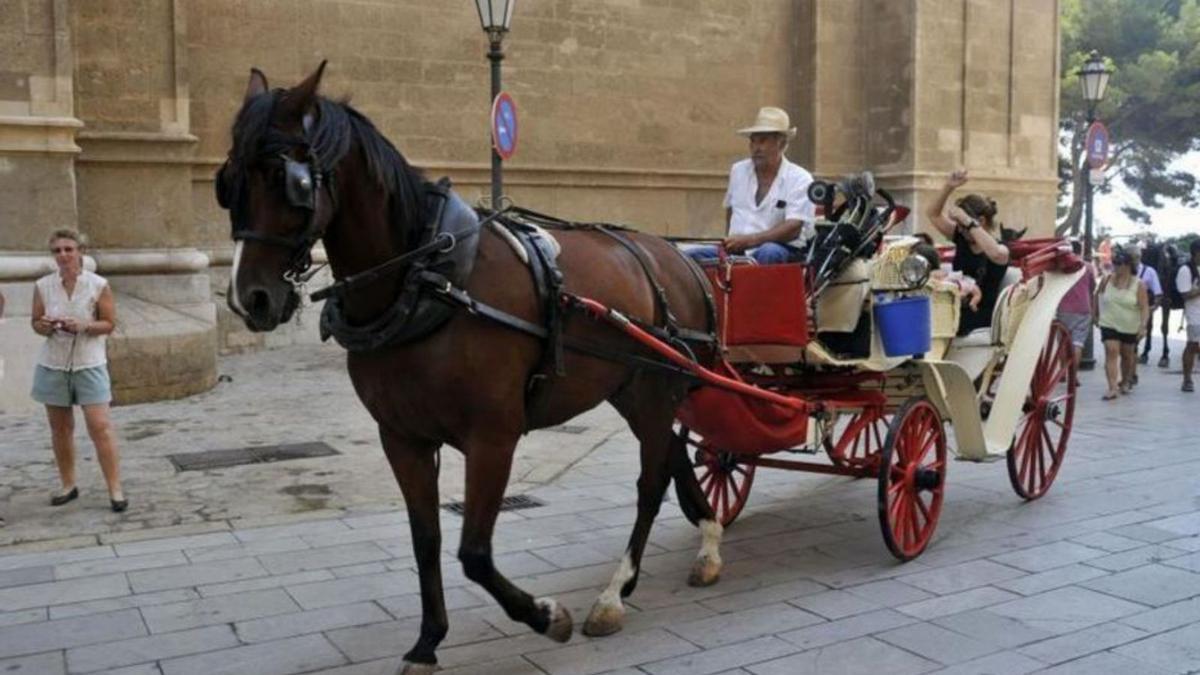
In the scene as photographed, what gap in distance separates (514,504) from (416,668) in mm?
2863

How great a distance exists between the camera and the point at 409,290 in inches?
144

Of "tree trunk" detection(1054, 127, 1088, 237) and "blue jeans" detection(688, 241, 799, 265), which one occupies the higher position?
"tree trunk" detection(1054, 127, 1088, 237)

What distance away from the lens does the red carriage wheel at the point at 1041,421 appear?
6.72m

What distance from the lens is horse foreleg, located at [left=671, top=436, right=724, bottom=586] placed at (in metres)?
5.05

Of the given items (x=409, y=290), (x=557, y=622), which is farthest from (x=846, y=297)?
(x=409, y=290)

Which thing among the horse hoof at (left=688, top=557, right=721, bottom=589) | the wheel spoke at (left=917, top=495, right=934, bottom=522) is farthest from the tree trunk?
the horse hoof at (left=688, top=557, right=721, bottom=589)

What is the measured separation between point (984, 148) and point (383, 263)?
1559cm

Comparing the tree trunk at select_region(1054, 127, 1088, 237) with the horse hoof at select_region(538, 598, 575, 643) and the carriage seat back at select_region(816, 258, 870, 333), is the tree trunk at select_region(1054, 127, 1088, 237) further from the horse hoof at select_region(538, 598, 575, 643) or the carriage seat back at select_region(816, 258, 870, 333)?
the horse hoof at select_region(538, 598, 575, 643)

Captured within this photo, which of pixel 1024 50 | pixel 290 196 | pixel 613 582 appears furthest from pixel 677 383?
pixel 1024 50

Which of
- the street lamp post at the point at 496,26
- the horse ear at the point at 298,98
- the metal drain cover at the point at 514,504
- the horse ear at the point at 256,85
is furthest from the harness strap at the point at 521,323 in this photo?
the street lamp post at the point at 496,26

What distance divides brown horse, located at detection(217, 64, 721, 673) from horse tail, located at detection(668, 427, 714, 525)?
0.82m

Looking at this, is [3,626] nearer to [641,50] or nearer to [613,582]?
[613,582]

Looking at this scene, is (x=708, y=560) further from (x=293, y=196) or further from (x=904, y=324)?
(x=293, y=196)

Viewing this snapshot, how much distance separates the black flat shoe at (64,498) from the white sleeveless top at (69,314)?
73 centimetres
